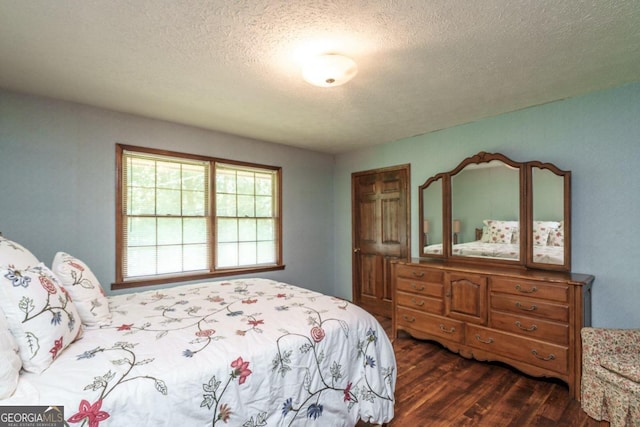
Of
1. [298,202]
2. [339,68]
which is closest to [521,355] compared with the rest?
[339,68]

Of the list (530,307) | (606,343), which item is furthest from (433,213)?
(606,343)

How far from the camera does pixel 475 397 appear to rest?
7.43 feet

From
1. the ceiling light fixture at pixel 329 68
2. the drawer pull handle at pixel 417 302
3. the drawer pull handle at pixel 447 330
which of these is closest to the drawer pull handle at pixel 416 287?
the drawer pull handle at pixel 417 302

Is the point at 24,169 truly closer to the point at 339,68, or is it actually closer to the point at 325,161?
the point at 339,68

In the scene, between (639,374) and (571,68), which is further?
(571,68)

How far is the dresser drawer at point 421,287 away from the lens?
3.10m

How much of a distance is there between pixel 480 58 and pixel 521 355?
2.38 meters

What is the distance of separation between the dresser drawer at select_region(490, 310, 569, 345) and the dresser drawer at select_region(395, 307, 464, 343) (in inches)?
13.8

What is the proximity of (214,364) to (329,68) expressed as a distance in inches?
71.1

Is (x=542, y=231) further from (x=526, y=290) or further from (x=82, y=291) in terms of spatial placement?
(x=82, y=291)

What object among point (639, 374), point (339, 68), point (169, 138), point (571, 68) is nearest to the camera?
point (639, 374)

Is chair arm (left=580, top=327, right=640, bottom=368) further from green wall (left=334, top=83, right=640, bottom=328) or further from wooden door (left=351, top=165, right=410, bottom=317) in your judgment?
wooden door (left=351, top=165, right=410, bottom=317)

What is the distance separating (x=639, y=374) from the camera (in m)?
1.66

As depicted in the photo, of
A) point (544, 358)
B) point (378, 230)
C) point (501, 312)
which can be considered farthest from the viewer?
point (378, 230)
